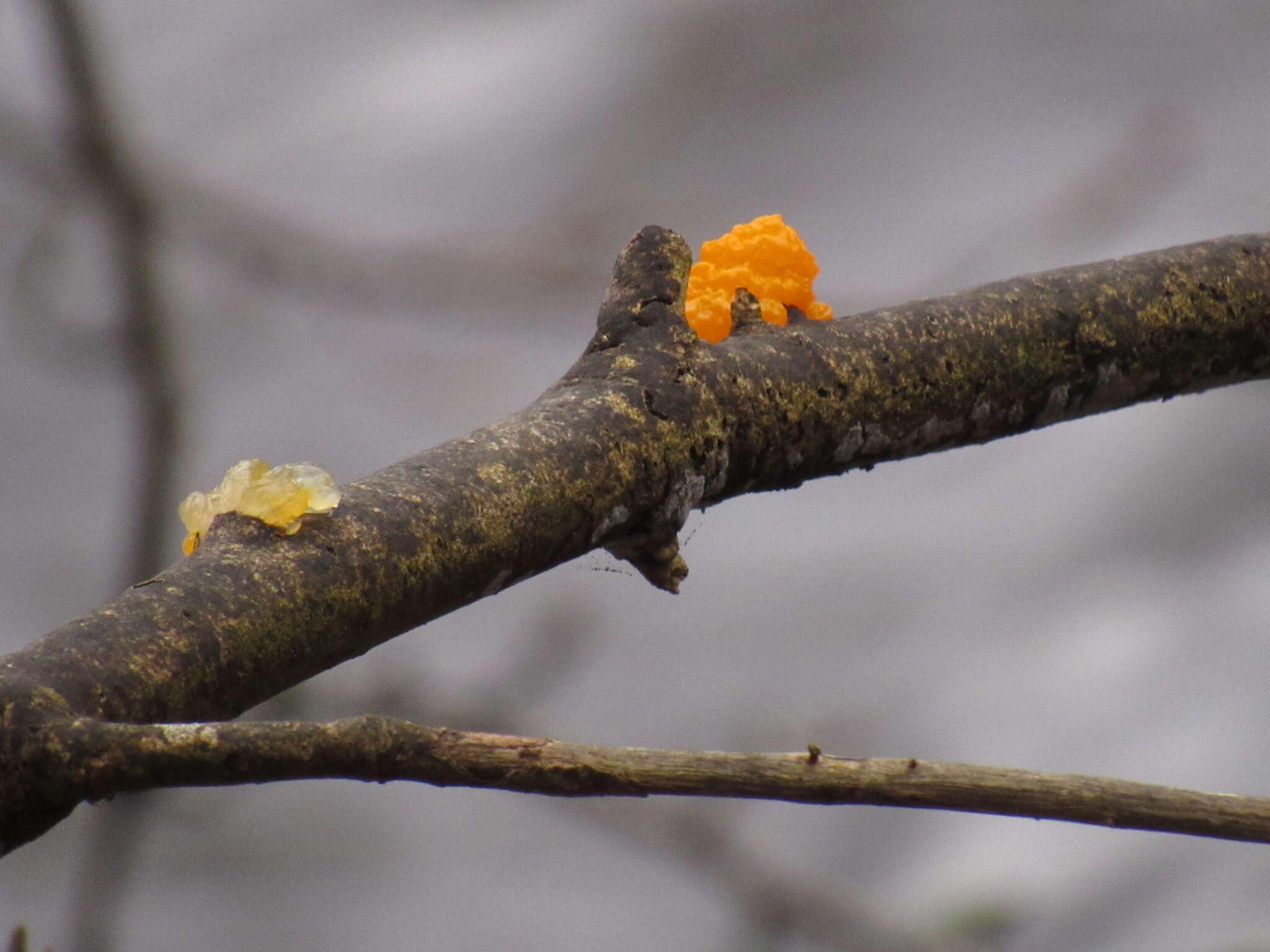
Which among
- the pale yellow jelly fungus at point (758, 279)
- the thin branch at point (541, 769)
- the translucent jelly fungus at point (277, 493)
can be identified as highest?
the pale yellow jelly fungus at point (758, 279)

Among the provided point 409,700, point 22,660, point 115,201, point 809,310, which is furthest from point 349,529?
point 409,700

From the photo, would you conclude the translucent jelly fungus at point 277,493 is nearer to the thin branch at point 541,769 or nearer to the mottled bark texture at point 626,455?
the mottled bark texture at point 626,455

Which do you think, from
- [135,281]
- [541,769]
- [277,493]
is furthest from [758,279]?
[135,281]

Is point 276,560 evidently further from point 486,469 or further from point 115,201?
point 115,201

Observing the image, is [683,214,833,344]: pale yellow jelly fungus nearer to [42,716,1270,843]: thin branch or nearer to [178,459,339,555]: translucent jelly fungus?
[178,459,339,555]: translucent jelly fungus

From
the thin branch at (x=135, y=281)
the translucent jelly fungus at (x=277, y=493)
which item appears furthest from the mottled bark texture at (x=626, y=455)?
the thin branch at (x=135, y=281)

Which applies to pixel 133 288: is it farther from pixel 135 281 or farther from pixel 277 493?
pixel 277 493
